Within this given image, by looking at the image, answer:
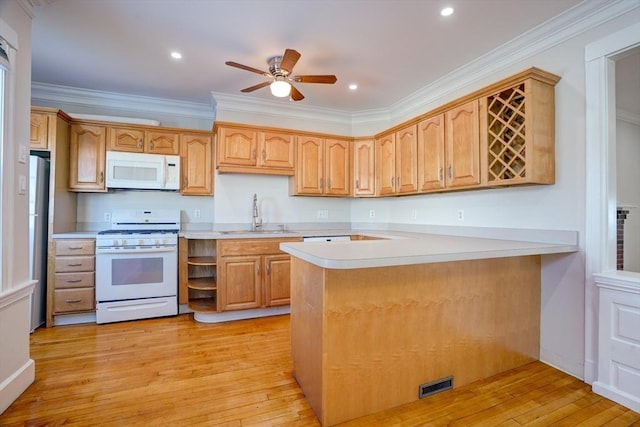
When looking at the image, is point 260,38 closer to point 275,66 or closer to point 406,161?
point 275,66

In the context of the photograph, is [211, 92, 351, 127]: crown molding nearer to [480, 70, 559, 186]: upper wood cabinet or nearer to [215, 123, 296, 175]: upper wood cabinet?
[215, 123, 296, 175]: upper wood cabinet

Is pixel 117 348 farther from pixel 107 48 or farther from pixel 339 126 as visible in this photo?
pixel 339 126

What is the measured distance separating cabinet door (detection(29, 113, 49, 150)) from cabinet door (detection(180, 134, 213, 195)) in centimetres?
126

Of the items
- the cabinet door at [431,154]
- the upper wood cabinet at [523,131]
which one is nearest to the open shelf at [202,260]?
the cabinet door at [431,154]

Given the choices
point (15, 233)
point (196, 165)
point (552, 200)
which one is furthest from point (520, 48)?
point (15, 233)

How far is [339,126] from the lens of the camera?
172 inches

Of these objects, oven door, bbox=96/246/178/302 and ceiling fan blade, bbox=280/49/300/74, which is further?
oven door, bbox=96/246/178/302

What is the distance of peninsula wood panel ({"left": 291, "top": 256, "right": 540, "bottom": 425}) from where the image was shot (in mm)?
1617

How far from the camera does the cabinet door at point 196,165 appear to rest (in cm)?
374

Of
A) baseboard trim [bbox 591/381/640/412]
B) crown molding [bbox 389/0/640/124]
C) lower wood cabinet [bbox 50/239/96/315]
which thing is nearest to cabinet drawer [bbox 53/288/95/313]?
lower wood cabinet [bbox 50/239/96/315]

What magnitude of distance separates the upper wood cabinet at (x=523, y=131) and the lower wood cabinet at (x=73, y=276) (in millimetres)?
3925

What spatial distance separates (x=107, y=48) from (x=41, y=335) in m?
2.73

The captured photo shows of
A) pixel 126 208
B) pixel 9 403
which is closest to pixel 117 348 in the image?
pixel 9 403

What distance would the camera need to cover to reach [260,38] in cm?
251
